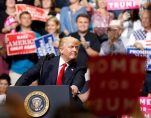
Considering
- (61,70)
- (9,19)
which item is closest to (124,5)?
(9,19)

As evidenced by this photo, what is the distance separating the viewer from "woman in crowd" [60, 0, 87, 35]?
9.00 m

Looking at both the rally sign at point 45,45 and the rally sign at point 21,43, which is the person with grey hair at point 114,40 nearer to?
the rally sign at point 45,45

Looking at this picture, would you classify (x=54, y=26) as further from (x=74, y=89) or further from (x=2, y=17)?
(x=74, y=89)

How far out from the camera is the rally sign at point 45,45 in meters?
8.68

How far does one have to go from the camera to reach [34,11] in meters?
9.27

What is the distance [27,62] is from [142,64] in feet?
18.8

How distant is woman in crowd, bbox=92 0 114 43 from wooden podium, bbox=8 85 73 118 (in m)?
3.15

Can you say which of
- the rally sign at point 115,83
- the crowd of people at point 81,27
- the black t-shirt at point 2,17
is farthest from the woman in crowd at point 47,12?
the rally sign at point 115,83

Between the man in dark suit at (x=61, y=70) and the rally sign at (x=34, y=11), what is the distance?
270 cm

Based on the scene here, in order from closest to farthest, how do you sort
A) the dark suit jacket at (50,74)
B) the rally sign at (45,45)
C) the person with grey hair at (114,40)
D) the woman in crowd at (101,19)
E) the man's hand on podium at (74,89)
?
the man's hand on podium at (74,89)
the dark suit jacket at (50,74)
the person with grey hair at (114,40)
the rally sign at (45,45)
the woman in crowd at (101,19)

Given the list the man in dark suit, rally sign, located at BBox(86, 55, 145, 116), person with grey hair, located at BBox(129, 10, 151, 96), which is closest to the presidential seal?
the man in dark suit

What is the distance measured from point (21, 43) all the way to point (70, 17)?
2.60 feet

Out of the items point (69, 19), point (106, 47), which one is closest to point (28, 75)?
point (106, 47)

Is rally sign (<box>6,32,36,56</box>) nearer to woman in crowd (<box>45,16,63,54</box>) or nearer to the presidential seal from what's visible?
woman in crowd (<box>45,16,63,54</box>)
